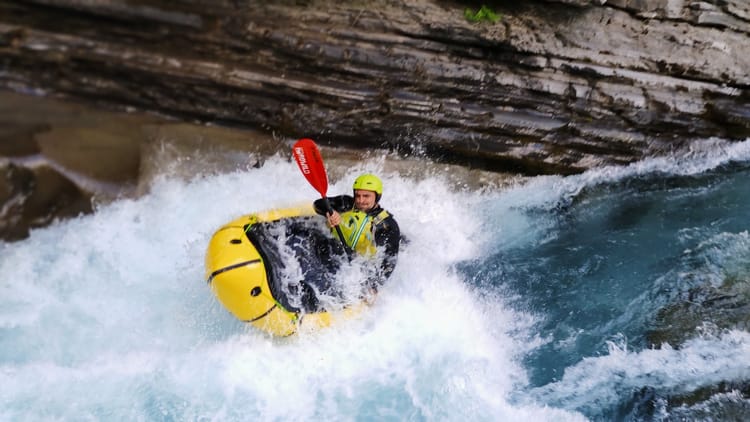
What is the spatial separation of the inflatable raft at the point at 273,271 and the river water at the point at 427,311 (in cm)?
26

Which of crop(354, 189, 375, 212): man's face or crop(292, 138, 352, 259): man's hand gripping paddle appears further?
crop(292, 138, 352, 259): man's hand gripping paddle

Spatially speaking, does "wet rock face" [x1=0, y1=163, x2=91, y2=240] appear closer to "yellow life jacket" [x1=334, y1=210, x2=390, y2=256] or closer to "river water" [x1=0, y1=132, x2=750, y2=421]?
"river water" [x1=0, y1=132, x2=750, y2=421]

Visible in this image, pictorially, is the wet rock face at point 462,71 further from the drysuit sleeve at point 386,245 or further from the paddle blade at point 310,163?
the drysuit sleeve at point 386,245

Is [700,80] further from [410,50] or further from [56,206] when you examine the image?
[56,206]

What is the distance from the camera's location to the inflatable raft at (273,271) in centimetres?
434

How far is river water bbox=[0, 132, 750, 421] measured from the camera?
4.42 metres

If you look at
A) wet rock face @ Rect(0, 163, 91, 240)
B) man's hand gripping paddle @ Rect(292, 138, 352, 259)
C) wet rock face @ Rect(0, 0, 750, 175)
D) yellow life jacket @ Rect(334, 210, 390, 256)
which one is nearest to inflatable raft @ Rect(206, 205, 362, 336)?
yellow life jacket @ Rect(334, 210, 390, 256)

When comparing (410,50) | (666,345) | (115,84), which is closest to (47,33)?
(115,84)

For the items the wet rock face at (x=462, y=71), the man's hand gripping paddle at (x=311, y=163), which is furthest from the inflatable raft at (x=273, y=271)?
the wet rock face at (x=462, y=71)

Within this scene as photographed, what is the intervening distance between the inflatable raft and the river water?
0.26 m

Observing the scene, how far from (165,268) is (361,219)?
6.53ft

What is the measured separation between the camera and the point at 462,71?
5.97m

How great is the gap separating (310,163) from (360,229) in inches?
26.9

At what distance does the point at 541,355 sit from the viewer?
4703 millimetres
